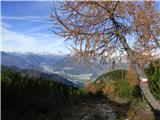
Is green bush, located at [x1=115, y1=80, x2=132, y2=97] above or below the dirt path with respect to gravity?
above

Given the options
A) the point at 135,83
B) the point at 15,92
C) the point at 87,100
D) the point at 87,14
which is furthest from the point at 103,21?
the point at 135,83

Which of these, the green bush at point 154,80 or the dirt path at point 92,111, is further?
the green bush at point 154,80

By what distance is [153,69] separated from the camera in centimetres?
1491

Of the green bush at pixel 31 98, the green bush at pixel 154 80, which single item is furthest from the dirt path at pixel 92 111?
the green bush at pixel 154 80

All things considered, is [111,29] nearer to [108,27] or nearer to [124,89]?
[108,27]

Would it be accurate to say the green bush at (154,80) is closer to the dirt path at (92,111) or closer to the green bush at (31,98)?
the dirt path at (92,111)

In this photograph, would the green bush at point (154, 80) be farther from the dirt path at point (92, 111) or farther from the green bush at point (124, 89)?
the dirt path at point (92, 111)

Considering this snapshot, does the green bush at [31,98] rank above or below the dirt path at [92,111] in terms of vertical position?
above

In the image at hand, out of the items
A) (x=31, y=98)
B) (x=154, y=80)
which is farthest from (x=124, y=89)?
(x=31, y=98)

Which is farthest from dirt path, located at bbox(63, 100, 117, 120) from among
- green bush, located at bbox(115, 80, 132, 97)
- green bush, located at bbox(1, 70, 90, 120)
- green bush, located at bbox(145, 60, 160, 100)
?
green bush, located at bbox(115, 80, 132, 97)

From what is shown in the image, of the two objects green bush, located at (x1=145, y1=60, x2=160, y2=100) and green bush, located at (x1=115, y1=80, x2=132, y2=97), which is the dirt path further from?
green bush, located at (x1=115, y1=80, x2=132, y2=97)

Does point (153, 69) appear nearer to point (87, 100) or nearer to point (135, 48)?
point (87, 100)

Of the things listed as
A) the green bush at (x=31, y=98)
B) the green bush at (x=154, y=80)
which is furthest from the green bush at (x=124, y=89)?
the green bush at (x=31, y=98)

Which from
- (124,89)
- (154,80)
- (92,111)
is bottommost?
(92,111)
